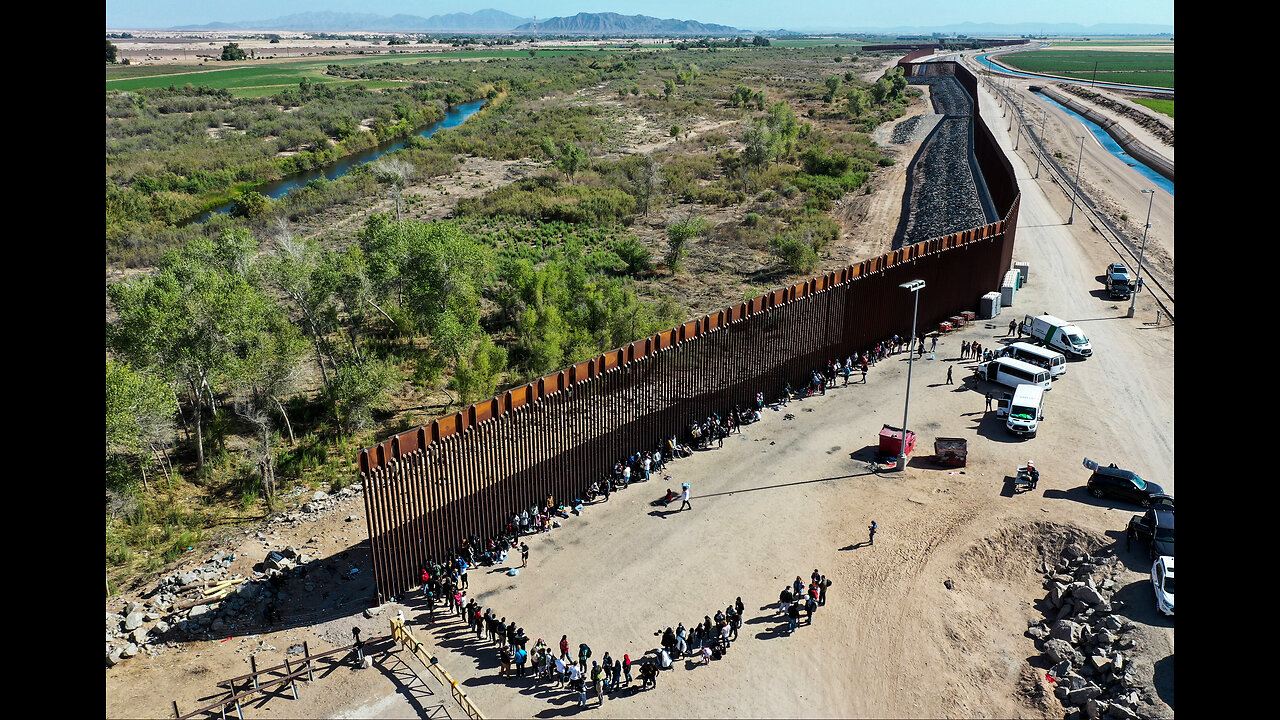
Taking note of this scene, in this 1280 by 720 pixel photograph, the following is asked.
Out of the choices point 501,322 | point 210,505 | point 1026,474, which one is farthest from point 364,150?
point 1026,474

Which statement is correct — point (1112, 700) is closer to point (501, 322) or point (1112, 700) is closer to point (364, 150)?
point (501, 322)

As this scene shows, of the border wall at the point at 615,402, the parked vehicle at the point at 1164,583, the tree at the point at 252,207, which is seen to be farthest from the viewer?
the tree at the point at 252,207

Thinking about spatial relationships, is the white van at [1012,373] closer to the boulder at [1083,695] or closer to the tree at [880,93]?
the boulder at [1083,695]

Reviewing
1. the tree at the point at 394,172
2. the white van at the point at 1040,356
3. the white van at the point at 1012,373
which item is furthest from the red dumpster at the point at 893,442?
the tree at the point at 394,172

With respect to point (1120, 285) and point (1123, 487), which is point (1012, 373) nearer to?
point (1123, 487)

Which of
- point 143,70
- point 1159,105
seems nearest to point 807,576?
point 1159,105

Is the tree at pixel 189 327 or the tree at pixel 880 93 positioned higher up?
the tree at pixel 880 93

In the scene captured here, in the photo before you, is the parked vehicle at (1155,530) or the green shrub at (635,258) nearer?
the parked vehicle at (1155,530)
